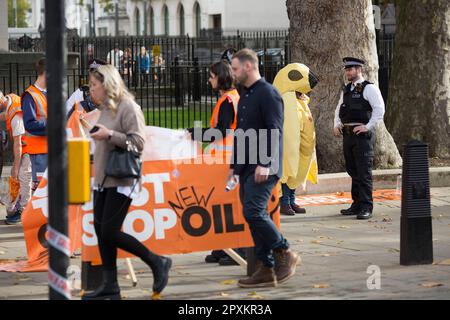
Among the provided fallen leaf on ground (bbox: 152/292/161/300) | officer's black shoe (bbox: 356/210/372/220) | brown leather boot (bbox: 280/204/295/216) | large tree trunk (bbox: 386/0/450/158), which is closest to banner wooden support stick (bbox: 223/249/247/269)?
fallen leaf on ground (bbox: 152/292/161/300)

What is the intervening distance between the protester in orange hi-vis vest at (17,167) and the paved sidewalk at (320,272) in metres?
0.25

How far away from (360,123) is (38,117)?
3846 millimetres

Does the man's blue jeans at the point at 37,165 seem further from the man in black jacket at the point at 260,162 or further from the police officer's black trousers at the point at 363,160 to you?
the police officer's black trousers at the point at 363,160

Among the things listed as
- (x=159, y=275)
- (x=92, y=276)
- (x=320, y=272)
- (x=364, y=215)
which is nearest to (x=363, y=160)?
(x=364, y=215)

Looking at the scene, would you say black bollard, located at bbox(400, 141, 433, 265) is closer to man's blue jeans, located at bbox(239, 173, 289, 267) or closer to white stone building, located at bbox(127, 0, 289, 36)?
man's blue jeans, located at bbox(239, 173, 289, 267)

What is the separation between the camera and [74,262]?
10344 mm

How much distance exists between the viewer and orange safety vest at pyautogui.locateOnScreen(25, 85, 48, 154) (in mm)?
11672

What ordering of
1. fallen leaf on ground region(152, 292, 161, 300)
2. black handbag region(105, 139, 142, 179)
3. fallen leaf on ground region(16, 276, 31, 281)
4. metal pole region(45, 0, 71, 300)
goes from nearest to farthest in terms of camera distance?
1. metal pole region(45, 0, 71, 300)
2. black handbag region(105, 139, 142, 179)
3. fallen leaf on ground region(152, 292, 161, 300)
4. fallen leaf on ground region(16, 276, 31, 281)

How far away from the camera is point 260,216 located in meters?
8.66

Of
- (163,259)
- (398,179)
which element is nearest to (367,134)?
(398,179)

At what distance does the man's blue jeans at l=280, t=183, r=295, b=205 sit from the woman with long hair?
16.9 ft

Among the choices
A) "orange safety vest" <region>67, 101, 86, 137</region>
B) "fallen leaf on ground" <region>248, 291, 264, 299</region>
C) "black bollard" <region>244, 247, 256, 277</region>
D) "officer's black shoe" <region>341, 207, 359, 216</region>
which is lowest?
"officer's black shoe" <region>341, 207, 359, 216</region>

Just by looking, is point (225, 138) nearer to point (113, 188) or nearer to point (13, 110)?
point (113, 188)
